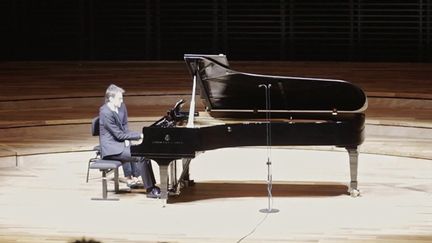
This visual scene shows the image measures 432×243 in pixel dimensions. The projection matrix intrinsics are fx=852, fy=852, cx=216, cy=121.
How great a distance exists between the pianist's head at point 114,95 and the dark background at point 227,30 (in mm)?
5348

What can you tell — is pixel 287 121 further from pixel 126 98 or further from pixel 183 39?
pixel 183 39

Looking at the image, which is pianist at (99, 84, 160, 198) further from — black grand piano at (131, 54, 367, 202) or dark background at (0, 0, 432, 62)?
dark background at (0, 0, 432, 62)

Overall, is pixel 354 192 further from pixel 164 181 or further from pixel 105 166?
pixel 105 166

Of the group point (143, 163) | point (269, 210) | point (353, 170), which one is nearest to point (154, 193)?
point (143, 163)

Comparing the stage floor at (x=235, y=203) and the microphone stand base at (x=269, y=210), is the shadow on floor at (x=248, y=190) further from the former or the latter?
the microphone stand base at (x=269, y=210)

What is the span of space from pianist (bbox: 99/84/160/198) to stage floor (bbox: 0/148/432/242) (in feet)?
0.88

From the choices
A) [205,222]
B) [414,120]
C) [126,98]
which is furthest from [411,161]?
[126,98]

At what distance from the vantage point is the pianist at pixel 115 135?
19.3 ft

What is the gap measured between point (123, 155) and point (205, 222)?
889mm

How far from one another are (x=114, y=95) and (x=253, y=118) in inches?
41.1

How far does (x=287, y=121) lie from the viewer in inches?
237

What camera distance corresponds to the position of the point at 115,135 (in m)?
5.89

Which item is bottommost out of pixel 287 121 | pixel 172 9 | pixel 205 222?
pixel 205 222

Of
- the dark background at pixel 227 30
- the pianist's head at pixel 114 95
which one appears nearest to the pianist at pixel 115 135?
the pianist's head at pixel 114 95
